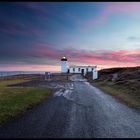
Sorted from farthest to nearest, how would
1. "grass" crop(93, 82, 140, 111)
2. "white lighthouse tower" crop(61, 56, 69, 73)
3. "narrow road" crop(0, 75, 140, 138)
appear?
1. "white lighthouse tower" crop(61, 56, 69, 73)
2. "grass" crop(93, 82, 140, 111)
3. "narrow road" crop(0, 75, 140, 138)

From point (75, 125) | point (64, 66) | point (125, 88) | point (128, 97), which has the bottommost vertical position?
point (75, 125)

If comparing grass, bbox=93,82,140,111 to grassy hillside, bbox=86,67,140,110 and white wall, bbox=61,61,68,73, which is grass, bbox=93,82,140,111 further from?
white wall, bbox=61,61,68,73

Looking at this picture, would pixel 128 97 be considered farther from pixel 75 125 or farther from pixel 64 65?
pixel 64 65

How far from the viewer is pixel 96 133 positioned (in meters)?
9.12

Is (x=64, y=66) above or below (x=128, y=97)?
above

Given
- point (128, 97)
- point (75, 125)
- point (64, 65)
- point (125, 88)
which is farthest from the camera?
point (64, 65)

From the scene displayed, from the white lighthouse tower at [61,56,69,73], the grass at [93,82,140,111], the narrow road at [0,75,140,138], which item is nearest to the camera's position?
the narrow road at [0,75,140,138]

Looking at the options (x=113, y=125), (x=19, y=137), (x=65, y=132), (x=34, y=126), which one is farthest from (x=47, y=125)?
(x=113, y=125)

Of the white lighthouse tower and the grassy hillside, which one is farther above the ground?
the white lighthouse tower

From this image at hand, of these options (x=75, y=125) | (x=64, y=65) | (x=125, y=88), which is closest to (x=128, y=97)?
(x=125, y=88)

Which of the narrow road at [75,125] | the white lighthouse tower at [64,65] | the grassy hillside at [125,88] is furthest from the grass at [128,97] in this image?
the white lighthouse tower at [64,65]

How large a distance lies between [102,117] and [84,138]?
410 cm

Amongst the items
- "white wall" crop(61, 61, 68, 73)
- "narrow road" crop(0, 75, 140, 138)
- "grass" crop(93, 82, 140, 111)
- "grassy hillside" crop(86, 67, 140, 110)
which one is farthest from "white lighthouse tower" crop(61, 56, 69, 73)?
"narrow road" crop(0, 75, 140, 138)

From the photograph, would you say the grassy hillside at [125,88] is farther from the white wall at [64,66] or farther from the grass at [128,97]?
the white wall at [64,66]
